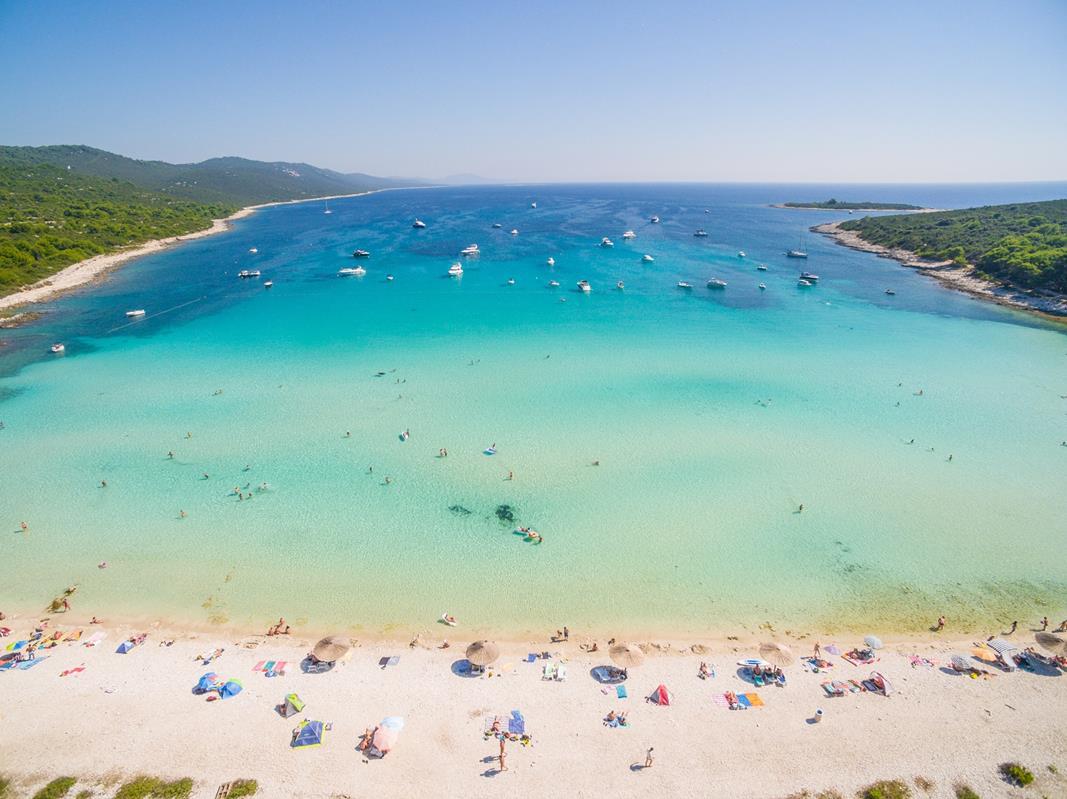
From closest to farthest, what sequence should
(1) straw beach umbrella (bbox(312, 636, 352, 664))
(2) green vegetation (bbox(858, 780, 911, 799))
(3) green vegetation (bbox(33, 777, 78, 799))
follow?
(3) green vegetation (bbox(33, 777, 78, 799)) → (2) green vegetation (bbox(858, 780, 911, 799)) → (1) straw beach umbrella (bbox(312, 636, 352, 664))

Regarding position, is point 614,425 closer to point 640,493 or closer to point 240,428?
point 640,493

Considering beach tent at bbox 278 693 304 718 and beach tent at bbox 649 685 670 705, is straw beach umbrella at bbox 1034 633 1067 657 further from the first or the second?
beach tent at bbox 278 693 304 718

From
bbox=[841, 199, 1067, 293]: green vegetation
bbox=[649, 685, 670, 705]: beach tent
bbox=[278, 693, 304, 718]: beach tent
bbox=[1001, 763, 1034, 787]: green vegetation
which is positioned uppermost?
bbox=[841, 199, 1067, 293]: green vegetation

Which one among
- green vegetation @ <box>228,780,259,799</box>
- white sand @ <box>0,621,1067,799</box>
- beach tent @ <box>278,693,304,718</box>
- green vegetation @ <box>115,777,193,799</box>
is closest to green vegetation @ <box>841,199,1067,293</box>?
white sand @ <box>0,621,1067,799</box>

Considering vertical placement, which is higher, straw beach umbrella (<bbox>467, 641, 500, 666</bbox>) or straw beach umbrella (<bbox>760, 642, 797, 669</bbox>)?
straw beach umbrella (<bbox>467, 641, 500, 666</bbox>)

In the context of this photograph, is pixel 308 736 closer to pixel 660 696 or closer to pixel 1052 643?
pixel 660 696

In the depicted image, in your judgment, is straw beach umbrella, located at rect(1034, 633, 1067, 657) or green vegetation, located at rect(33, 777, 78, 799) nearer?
green vegetation, located at rect(33, 777, 78, 799)

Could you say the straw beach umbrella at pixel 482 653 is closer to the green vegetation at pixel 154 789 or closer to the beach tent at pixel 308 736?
the beach tent at pixel 308 736

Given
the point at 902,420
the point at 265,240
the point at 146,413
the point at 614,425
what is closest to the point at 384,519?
the point at 614,425
